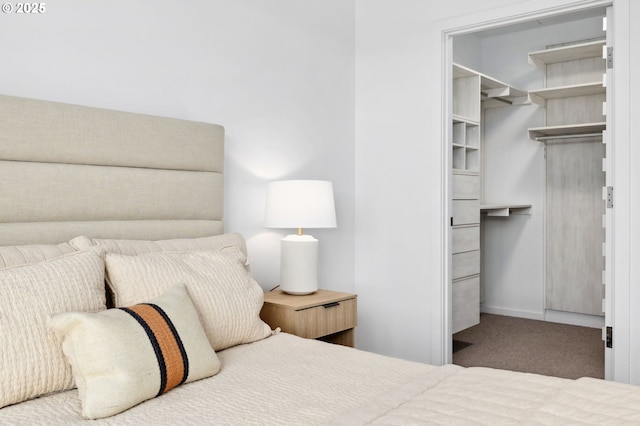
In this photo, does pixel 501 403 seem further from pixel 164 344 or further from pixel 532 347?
pixel 532 347

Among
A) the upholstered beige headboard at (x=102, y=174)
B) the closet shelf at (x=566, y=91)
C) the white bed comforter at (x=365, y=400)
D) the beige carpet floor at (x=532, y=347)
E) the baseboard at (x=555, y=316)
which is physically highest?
the closet shelf at (x=566, y=91)

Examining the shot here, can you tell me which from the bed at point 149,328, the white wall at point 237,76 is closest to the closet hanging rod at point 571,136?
the white wall at point 237,76

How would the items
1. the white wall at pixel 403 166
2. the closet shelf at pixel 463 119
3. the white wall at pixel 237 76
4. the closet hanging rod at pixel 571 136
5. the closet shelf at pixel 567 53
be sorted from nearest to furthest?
the white wall at pixel 237 76
the white wall at pixel 403 166
the closet shelf at pixel 463 119
the closet shelf at pixel 567 53
the closet hanging rod at pixel 571 136

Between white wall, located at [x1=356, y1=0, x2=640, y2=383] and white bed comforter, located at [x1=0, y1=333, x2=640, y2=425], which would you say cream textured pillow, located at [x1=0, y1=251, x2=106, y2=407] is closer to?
white bed comforter, located at [x1=0, y1=333, x2=640, y2=425]

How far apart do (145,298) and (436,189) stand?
6.74 feet

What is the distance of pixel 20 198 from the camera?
192 cm

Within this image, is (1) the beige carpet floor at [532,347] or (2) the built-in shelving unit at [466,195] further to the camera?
(2) the built-in shelving unit at [466,195]

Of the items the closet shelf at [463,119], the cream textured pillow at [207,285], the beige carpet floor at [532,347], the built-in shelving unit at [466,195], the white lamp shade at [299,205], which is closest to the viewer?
the cream textured pillow at [207,285]

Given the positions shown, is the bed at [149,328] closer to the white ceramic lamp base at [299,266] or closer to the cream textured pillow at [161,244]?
the cream textured pillow at [161,244]

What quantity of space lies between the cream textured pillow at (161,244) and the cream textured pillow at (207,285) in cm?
11

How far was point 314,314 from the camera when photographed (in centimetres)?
261

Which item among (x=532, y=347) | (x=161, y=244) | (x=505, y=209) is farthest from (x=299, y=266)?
(x=505, y=209)

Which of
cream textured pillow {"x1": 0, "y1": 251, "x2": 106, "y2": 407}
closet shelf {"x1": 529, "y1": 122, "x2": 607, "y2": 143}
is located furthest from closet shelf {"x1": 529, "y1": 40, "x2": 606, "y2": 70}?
cream textured pillow {"x1": 0, "y1": 251, "x2": 106, "y2": 407}

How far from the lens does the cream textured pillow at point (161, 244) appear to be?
6.28ft
